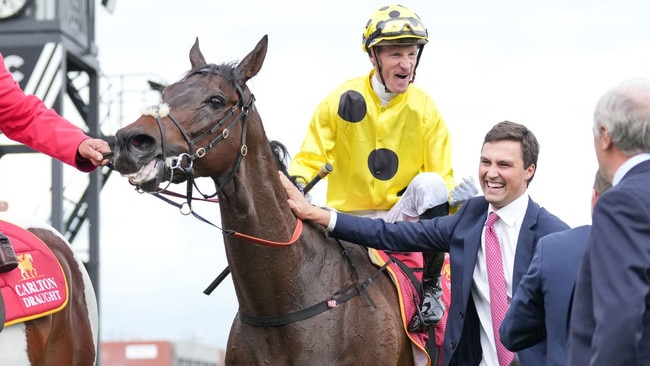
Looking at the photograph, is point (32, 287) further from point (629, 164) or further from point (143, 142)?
point (629, 164)

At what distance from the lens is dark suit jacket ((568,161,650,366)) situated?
2.89m

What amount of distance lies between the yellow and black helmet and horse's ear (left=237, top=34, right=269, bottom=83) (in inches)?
42.3

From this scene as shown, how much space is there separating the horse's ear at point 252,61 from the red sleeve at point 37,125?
72 centimetres

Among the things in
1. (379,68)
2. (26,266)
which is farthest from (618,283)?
(379,68)

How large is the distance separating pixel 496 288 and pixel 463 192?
0.88 metres

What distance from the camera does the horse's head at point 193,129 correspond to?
14.9ft

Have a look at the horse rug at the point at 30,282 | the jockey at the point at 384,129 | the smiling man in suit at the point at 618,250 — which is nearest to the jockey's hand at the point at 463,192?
the jockey at the point at 384,129

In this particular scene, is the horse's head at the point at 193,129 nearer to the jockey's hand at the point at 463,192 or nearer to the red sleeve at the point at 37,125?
the red sleeve at the point at 37,125

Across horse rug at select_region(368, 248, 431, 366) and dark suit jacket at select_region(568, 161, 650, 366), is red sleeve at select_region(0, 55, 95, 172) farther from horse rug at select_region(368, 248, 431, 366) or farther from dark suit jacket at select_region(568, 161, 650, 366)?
dark suit jacket at select_region(568, 161, 650, 366)

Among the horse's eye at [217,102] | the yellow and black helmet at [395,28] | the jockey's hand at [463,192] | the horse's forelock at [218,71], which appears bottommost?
the jockey's hand at [463,192]

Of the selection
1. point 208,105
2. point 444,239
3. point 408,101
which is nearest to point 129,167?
point 208,105

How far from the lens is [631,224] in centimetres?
298

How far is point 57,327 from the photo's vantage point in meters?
5.26

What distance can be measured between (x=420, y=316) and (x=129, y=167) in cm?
174
